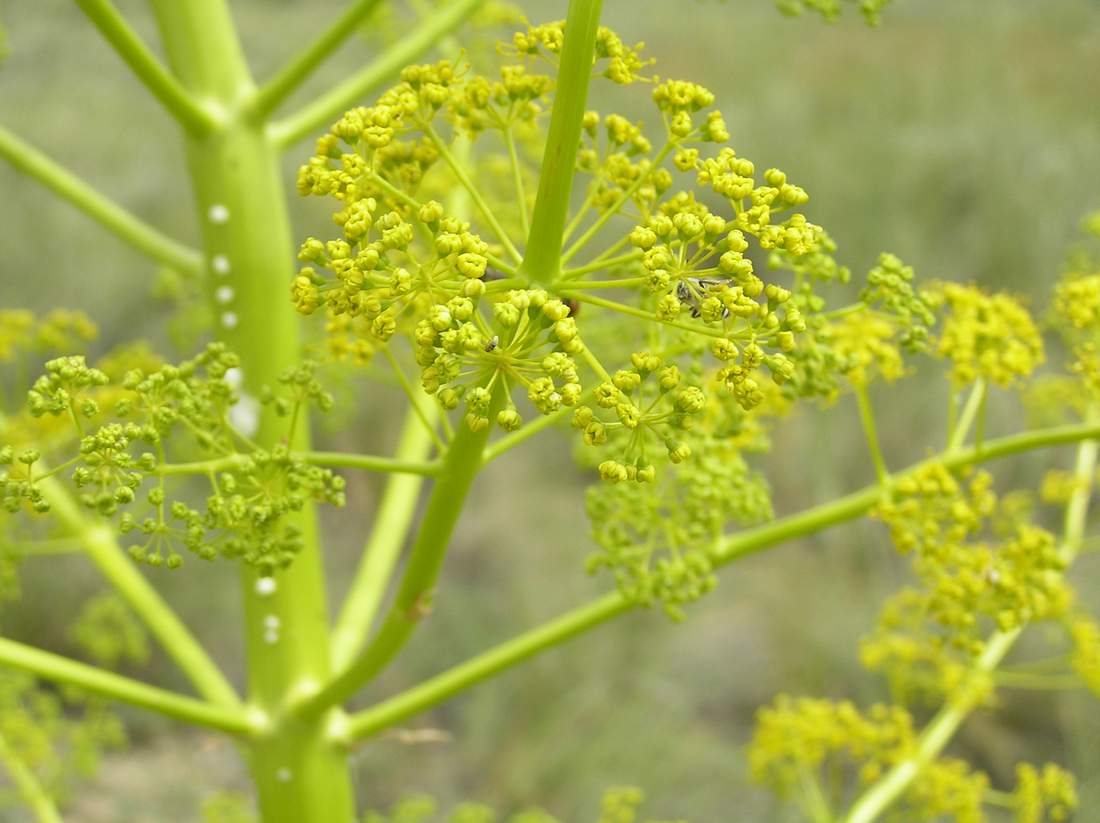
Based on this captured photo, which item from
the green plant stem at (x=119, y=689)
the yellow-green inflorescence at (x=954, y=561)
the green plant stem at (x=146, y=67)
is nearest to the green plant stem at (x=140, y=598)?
the green plant stem at (x=119, y=689)

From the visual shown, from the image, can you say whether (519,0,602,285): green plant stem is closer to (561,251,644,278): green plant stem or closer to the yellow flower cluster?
(561,251,644,278): green plant stem

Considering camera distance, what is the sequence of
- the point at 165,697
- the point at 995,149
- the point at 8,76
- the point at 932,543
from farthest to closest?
the point at 8,76 → the point at 995,149 → the point at 165,697 → the point at 932,543

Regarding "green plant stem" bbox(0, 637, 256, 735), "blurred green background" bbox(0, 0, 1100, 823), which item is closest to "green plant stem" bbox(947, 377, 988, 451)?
"green plant stem" bbox(0, 637, 256, 735)

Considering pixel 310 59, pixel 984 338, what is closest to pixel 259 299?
pixel 310 59

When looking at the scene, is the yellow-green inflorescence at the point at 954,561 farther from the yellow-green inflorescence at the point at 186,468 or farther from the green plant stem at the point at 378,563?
the green plant stem at the point at 378,563

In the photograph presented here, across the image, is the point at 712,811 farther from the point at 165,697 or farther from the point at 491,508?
the point at 165,697

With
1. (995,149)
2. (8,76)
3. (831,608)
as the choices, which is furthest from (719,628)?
(8,76)

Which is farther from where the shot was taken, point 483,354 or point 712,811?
point 712,811

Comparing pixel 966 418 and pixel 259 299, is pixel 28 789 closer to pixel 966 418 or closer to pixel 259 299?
pixel 259 299
